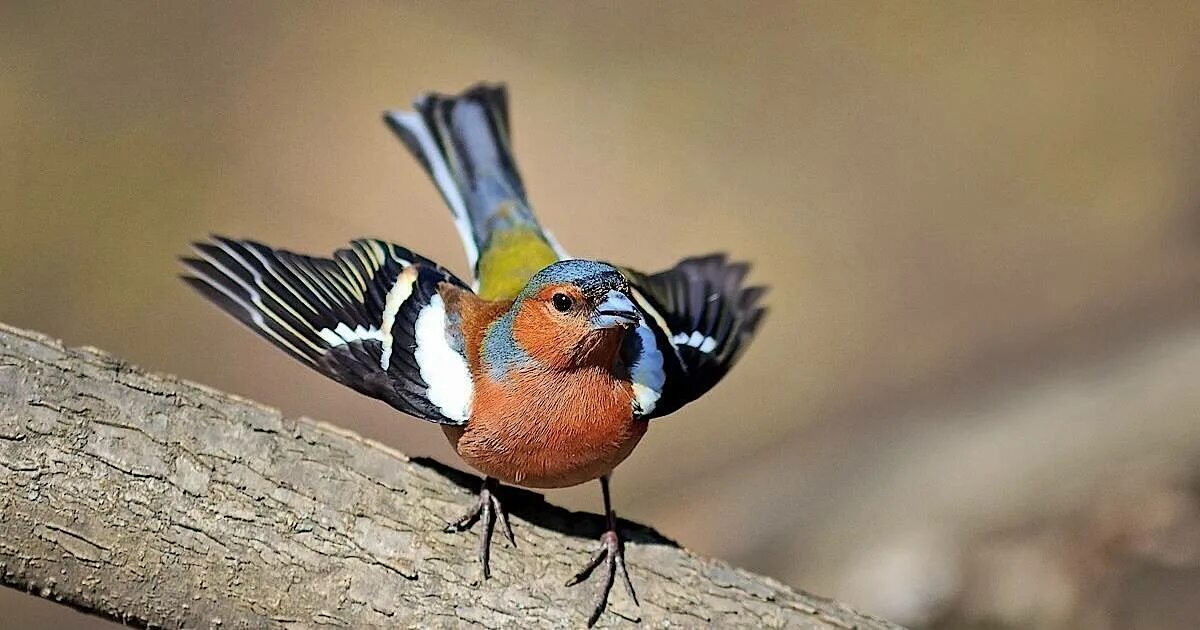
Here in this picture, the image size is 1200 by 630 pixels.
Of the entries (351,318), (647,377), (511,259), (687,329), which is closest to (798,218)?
(511,259)

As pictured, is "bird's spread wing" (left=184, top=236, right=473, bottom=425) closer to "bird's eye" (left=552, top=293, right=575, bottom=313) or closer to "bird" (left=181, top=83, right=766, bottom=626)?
"bird" (left=181, top=83, right=766, bottom=626)

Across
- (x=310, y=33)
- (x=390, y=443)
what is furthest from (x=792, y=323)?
(x=310, y=33)

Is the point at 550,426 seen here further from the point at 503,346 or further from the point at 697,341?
the point at 697,341

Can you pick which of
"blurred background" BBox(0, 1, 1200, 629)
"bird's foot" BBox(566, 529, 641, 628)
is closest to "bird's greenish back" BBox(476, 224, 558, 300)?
"bird's foot" BBox(566, 529, 641, 628)

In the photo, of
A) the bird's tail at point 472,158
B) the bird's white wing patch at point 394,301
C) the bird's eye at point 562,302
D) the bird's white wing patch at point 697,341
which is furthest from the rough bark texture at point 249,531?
the bird's tail at point 472,158

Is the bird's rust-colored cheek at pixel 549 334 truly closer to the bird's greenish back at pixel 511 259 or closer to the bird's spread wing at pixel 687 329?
the bird's spread wing at pixel 687 329
